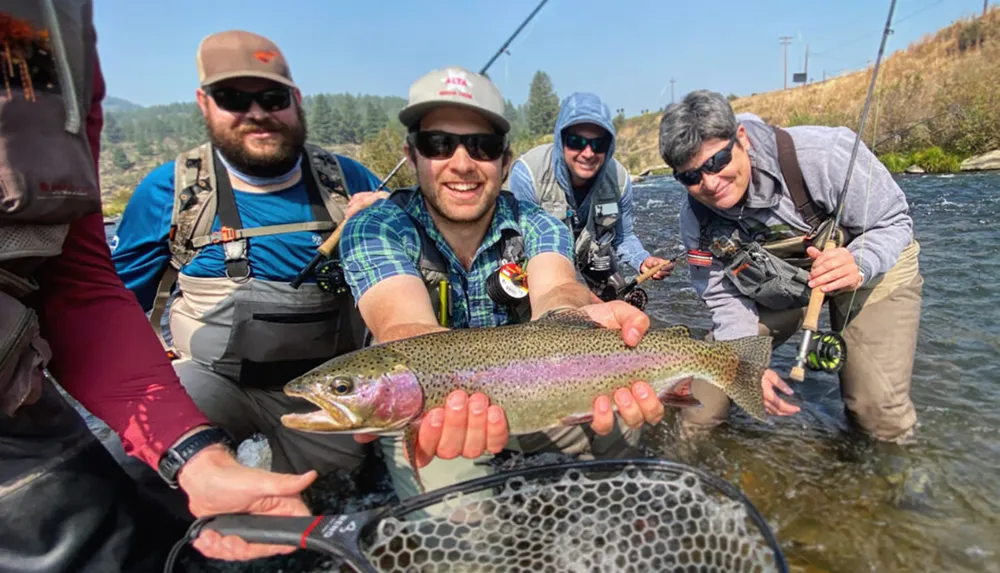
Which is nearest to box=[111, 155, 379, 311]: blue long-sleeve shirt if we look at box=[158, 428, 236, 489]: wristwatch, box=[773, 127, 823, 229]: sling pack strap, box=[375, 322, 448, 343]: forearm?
box=[375, 322, 448, 343]: forearm

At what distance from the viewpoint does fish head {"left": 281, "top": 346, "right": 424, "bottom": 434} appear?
219cm

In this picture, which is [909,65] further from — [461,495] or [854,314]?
[461,495]

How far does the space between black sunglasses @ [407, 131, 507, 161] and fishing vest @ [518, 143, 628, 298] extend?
2.42 meters

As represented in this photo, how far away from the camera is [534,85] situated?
424 feet

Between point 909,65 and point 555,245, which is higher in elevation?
point 909,65

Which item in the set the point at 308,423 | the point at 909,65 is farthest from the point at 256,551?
the point at 909,65

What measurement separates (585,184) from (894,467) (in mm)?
3635

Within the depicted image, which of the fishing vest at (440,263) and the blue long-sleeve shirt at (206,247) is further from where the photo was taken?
the blue long-sleeve shirt at (206,247)

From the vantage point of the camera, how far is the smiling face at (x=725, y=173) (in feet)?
12.4

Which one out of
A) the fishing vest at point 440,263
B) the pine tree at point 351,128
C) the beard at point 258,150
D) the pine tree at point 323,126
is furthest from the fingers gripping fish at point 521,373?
the pine tree at point 351,128

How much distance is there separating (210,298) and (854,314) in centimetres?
480

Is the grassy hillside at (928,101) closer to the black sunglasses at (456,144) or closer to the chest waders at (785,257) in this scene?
the chest waders at (785,257)

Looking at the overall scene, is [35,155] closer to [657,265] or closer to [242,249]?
[242,249]

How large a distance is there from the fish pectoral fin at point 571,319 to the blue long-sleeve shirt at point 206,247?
172 cm
